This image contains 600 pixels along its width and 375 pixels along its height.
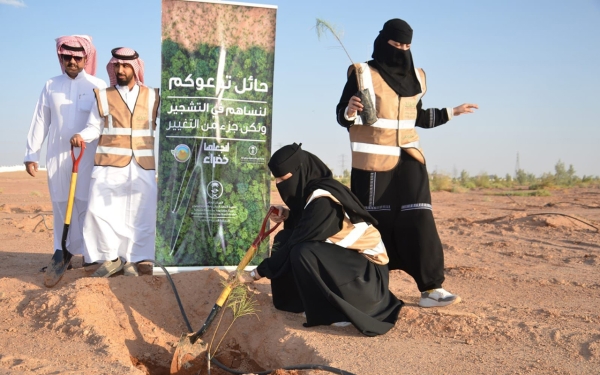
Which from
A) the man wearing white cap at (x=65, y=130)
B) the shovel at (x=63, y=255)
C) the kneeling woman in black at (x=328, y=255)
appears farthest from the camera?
the man wearing white cap at (x=65, y=130)

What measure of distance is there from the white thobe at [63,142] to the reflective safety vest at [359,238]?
8.76 feet

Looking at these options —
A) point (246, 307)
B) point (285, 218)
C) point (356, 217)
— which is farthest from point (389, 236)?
point (246, 307)

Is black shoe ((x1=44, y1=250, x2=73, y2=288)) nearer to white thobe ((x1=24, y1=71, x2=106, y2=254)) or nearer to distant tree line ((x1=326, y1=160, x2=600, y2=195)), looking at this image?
white thobe ((x1=24, y1=71, x2=106, y2=254))

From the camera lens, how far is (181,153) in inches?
224

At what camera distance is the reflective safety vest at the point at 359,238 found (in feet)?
14.5

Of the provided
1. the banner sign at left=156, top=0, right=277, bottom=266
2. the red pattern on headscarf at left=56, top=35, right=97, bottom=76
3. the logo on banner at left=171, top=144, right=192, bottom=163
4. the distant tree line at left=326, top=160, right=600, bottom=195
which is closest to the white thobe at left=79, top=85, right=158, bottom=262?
the banner sign at left=156, top=0, right=277, bottom=266

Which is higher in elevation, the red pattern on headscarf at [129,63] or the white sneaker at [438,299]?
the red pattern on headscarf at [129,63]

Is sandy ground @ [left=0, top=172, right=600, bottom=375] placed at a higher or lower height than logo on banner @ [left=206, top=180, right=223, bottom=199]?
lower

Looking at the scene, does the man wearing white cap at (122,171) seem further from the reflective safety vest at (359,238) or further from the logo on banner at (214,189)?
the reflective safety vest at (359,238)

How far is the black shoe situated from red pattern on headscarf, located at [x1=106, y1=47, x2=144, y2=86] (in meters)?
1.64

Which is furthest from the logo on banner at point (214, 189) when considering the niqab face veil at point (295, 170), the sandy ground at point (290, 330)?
the niqab face veil at point (295, 170)

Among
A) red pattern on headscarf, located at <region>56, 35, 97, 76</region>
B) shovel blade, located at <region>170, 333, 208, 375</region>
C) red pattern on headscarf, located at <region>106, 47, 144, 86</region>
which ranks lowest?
shovel blade, located at <region>170, 333, 208, 375</region>

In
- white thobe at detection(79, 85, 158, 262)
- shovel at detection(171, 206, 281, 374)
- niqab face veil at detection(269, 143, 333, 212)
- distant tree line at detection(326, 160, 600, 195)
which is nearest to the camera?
shovel at detection(171, 206, 281, 374)

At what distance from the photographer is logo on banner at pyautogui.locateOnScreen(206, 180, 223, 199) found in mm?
5754
